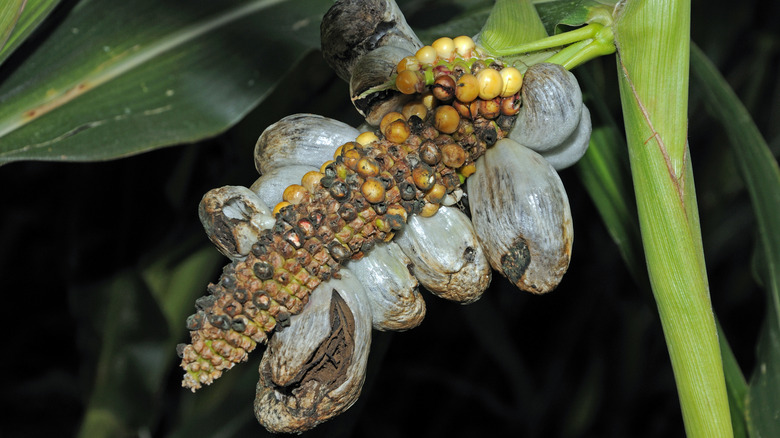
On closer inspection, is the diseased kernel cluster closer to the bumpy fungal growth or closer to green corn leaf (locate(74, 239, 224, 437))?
the bumpy fungal growth

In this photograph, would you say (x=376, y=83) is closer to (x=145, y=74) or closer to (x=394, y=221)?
(x=394, y=221)

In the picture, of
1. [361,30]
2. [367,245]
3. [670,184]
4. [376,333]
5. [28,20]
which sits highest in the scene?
[28,20]

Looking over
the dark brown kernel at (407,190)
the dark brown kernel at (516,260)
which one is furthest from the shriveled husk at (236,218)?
the dark brown kernel at (516,260)

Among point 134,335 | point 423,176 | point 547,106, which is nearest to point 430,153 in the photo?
point 423,176

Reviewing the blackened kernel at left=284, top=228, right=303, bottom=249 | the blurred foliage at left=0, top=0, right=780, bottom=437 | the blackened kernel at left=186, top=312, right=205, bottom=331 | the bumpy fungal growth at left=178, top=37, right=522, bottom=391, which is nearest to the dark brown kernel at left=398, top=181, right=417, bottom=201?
the bumpy fungal growth at left=178, top=37, right=522, bottom=391

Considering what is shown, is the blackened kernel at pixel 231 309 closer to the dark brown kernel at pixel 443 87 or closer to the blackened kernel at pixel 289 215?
the blackened kernel at pixel 289 215

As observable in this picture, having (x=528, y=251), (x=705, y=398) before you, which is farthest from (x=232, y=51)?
(x=705, y=398)

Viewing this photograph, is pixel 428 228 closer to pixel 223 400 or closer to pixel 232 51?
pixel 232 51
